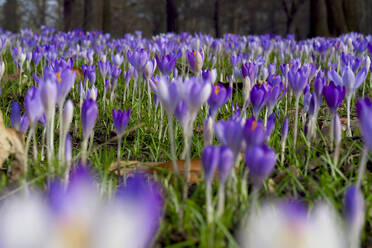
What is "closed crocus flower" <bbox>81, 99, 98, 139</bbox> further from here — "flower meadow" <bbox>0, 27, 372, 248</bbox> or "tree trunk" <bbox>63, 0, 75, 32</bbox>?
"tree trunk" <bbox>63, 0, 75, 32</bbox>

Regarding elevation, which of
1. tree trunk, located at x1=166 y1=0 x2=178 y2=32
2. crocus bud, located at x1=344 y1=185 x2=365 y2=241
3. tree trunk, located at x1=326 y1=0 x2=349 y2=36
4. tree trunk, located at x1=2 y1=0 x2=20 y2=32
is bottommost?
crocus bud, located at x1=344 y1=185 x2=365 y2=241

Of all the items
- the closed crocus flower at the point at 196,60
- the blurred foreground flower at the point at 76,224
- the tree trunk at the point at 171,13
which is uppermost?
the tree trunk at the point at 171,13

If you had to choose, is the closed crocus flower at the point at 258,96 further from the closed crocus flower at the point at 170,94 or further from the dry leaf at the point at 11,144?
the dry leaf at the point at 11,144

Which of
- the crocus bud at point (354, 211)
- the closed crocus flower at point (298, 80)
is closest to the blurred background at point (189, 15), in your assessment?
the closed crocus flower at point (298, 80)

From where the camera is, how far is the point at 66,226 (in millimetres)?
737

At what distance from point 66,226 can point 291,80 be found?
178cm

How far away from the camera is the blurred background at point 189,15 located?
12883 millimetres

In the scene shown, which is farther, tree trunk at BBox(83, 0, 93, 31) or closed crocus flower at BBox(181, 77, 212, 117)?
tree trunk at BBox(83, 0, 93, 31)

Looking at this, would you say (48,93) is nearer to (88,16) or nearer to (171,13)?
(88,16)

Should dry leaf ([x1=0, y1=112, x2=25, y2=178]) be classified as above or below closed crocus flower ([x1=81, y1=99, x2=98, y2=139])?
below

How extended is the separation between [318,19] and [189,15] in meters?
20.8

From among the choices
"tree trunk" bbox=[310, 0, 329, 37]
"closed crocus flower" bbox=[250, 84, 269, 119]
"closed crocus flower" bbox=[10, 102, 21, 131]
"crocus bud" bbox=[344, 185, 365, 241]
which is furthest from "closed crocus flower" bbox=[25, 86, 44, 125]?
"tree trunk" bbox=[310, 0, 329, 37]

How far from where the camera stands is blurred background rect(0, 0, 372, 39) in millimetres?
12883

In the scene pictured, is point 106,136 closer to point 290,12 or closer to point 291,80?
point 291,80
